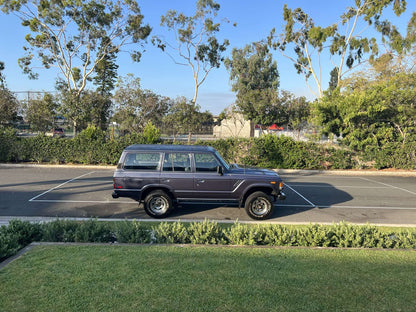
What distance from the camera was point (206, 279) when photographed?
3395mm

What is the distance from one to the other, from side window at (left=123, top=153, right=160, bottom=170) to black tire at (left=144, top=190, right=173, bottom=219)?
0.69 m

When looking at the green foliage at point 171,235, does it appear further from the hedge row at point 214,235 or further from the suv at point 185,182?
the suv at point 185,182

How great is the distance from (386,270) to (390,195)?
311 inches

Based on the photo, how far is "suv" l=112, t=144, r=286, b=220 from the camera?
23.3 feet

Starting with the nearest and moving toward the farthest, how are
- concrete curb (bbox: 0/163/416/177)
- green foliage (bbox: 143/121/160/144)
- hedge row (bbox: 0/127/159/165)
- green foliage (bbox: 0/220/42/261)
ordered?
1. green foliage (bbox: 0/220/42/261)
2. concrete curb (bbox: 0/163/416/177)
3. green foliage (bbox: 143/121/160/144)
4. hedge row (bbox: 0/127/159/165)

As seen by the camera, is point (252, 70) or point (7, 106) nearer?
point (7, 106)

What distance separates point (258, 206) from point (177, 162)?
7.95 feet

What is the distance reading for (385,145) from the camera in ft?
52.8

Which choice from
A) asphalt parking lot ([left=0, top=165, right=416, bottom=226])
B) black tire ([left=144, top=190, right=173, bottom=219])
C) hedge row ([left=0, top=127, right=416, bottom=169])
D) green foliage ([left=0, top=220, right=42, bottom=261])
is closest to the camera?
green foliage ([left=0, top=220, right=42, bottom=261])

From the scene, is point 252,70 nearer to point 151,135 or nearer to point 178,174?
point 151,135

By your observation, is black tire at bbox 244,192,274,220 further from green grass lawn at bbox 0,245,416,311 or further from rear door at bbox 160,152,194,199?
green grass lawn at bbox 0,245,416,311

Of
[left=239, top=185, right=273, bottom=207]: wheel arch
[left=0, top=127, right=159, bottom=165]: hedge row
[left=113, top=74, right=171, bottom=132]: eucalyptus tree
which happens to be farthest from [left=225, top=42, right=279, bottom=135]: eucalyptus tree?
[left=239, top=185, right=273, bottom=207]: wheel arch

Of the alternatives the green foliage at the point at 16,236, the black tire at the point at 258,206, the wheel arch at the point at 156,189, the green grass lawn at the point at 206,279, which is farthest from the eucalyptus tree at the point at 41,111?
the green grass lawn at the point at 206,279

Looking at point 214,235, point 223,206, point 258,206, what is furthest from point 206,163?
point 214,235
